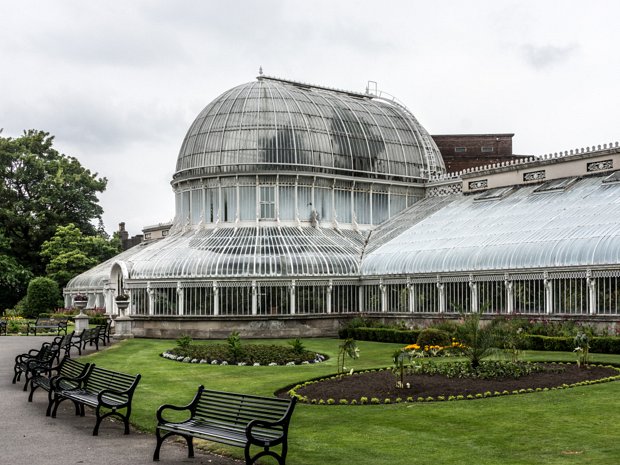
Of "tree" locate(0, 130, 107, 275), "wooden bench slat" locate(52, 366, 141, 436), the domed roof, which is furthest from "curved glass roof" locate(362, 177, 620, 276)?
"tree" locate(0, 130, 107, 275)

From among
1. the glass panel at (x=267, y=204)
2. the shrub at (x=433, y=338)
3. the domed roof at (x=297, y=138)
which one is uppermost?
the domed roof at (x=297, y=138)

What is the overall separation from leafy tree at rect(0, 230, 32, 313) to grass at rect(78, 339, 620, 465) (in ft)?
154

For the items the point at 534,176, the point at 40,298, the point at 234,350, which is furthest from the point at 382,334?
the point at 40,298

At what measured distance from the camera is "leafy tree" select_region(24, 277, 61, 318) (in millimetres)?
60625

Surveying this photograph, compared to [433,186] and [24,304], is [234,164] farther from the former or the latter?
[24,304]

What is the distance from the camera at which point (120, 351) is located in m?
33.7

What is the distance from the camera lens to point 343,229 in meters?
49.3

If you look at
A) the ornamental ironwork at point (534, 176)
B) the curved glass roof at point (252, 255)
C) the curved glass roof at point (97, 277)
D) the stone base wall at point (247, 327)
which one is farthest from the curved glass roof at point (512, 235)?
the curved glass roof at point (97, 277)

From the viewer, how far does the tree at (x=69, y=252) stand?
223ft

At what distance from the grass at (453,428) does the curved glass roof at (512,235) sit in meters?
13.2

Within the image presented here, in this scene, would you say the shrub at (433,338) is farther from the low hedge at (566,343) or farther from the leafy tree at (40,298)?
the leafy tree at (40,298)

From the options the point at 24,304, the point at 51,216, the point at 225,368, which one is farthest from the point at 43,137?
the point at 225,368

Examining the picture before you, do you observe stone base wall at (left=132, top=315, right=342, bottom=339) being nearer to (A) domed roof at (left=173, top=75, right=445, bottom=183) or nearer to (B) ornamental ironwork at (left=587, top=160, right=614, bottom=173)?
(A) domed roof at (left=173, top=75, right=445, bottom=183)

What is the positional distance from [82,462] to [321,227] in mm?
35933
